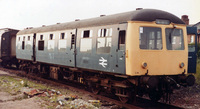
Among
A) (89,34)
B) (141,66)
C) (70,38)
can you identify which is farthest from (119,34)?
(70,38)

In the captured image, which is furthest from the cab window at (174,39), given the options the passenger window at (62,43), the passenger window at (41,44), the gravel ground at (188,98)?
the passenger window at (41,44)

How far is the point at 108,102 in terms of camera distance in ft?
29.8

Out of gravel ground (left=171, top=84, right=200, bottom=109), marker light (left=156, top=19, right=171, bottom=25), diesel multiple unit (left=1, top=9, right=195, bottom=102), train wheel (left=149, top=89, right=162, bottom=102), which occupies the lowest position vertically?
gravel ground (left=171, top=84, right=200, bottom=109)

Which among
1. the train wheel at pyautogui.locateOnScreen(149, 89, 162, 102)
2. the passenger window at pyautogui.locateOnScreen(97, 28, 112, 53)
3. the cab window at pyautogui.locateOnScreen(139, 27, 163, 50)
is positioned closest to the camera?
the cab window at pyautogui.locateOnScreen(139, 27, 163, 50)

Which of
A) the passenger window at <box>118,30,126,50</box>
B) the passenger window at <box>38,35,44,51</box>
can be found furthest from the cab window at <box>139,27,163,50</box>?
the passenger window at <box>38,35,44,51</box>

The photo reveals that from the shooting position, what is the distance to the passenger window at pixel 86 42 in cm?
1002

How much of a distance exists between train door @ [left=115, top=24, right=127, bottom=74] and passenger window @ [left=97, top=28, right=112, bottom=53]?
521mm

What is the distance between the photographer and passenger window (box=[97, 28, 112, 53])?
29.1 ft

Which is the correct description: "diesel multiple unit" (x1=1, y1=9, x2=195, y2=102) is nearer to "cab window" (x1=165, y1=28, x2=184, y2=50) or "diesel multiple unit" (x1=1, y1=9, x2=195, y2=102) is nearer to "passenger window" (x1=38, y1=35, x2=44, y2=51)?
"cab window" (x1=165, y1=28, x2=184, y2=50)

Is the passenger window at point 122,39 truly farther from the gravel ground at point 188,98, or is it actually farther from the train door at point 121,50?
the gravel ground at point 188,98

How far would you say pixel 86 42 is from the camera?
33.6ft

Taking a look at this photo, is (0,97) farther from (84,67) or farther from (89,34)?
(89,34)

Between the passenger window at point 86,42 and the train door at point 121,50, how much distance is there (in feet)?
6.24

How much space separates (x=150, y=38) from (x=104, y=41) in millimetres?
1830
